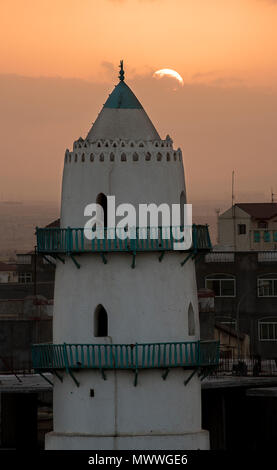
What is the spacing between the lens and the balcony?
61000 millimetres

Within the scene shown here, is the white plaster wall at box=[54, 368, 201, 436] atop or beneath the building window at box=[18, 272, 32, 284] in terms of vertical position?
beneath

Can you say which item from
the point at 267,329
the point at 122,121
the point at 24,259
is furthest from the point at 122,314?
the point at 24,259

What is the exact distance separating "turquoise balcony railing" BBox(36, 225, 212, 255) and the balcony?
2.73 metres

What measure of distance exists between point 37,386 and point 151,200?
95.4 feet

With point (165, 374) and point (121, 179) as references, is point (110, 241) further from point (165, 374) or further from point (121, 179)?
point (165, 374)

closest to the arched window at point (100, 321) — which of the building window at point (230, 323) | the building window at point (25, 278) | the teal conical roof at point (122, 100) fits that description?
the teal conical roof at point (122, 100)

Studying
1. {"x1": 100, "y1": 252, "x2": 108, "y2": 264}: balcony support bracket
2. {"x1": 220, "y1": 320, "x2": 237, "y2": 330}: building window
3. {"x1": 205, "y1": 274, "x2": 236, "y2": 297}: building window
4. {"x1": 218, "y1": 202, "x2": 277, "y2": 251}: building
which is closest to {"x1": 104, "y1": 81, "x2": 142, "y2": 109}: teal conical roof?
{"x1": 100, "y1": 252, "x2": 108, "y2": 264}: balcony support bracket

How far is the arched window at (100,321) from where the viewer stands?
61469 millimetres

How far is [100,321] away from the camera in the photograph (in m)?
61.7

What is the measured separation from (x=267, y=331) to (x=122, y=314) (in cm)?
8029
